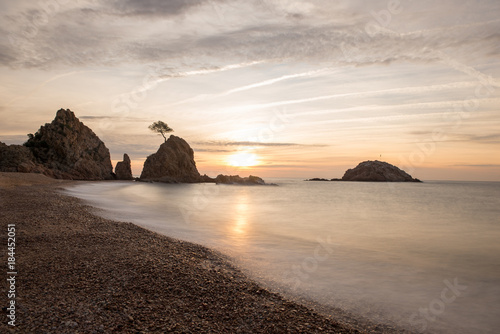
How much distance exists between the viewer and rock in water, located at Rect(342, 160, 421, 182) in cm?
14850

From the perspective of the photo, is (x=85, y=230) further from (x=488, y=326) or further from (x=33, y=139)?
(x=33, y=139)

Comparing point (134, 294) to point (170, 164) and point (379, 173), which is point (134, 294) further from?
point (379, 173)

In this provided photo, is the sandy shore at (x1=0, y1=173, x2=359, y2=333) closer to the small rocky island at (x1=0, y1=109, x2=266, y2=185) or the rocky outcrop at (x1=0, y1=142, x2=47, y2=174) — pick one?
the rocky outcrop at (x1=0, y1=142, x2=47, y2=174)

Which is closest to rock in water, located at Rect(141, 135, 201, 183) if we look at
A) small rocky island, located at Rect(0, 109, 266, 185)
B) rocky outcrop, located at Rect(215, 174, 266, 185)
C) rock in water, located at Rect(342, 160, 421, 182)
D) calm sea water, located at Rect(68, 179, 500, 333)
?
small rocky island, located at Rect(0, 109, 266, 185)

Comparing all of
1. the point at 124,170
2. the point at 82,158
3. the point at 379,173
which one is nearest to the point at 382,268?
the point at 82,158

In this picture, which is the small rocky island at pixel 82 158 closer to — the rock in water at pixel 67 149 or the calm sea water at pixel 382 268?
the rock in water at pixel 67 149

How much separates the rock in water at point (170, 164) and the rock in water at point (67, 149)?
536 inches

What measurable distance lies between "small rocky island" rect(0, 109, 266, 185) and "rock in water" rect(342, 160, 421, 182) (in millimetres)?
82957

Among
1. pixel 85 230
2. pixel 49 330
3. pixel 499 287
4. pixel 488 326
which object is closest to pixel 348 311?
pixel 488 326

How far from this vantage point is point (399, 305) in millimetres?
6848

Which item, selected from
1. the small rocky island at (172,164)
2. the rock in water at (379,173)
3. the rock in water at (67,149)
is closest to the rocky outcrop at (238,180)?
the small rocky island at (172,164)

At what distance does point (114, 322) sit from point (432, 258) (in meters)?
12.5

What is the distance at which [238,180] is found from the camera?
93.4 meters

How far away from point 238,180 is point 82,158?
147 ft
